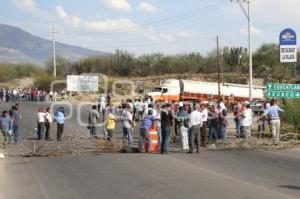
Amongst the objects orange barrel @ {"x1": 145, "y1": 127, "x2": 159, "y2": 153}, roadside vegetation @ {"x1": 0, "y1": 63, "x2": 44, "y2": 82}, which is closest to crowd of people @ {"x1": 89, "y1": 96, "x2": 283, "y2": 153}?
orange barrel @ {"x1": 145, "y1": 127, "x2": 159, "y2": 153}

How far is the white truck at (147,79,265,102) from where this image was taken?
218 feet

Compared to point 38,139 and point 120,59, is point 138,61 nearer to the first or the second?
point 120,59

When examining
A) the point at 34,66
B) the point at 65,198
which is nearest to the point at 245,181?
the point at 65,198

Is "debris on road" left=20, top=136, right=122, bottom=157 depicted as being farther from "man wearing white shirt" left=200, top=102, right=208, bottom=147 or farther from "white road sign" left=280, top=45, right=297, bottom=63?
"white road sign" left=280, top=45, right=297, bottom=63

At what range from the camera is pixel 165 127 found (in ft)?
68.4

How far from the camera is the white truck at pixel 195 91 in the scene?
66.5 meters

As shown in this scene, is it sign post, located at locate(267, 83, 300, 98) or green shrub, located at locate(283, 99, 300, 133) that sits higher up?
sign post, located at locate(267, 83, 300, 98)

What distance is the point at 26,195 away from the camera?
40.4ft

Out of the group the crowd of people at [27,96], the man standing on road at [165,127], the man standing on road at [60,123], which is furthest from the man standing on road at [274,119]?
the crowd of people at [27,96]

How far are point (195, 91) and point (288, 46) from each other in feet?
130

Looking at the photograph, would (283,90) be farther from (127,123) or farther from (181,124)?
(127,123)

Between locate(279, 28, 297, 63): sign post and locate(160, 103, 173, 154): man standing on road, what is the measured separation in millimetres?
9500

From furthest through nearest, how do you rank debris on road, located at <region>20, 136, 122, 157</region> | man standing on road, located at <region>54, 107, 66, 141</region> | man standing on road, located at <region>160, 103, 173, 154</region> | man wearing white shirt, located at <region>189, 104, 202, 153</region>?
man standing on road, located at <region>54, 107, 66, 141</region> → debris on road, located at <region>20, 136, 122, 157</region> → man wearing white shirt, located at <region>189, 104, 202, 153</region> → man standing on road, located at <region>160, 103, 173, 154</region>

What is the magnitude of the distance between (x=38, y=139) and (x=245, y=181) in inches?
624
